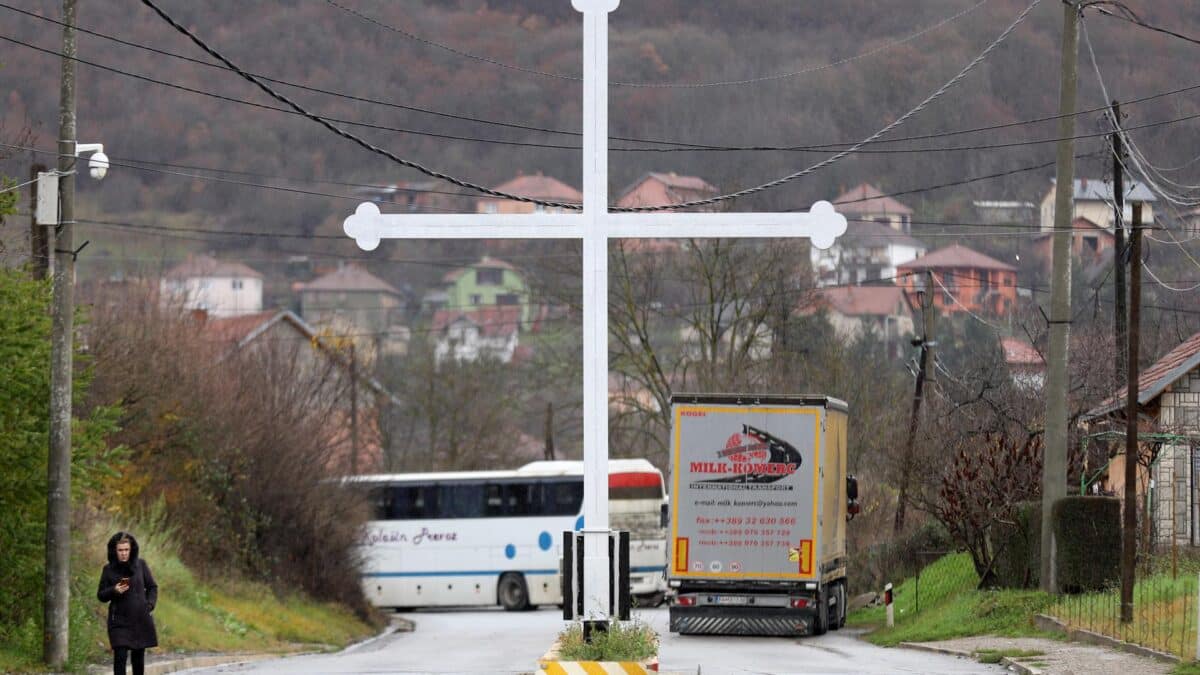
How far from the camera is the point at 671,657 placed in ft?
81.9

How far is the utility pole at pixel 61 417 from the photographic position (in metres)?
21.5

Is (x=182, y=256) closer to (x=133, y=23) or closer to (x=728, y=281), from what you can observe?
(x=133, y=23)

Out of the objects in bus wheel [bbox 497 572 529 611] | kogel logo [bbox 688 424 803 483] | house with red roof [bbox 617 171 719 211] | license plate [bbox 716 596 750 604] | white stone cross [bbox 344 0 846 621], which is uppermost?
house with red roof [bbox 617 171 719 211]

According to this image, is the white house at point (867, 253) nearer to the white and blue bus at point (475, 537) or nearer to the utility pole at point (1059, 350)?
the white and blue bus at point (475, 537)

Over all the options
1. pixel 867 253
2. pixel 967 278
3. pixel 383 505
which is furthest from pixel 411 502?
pixel 867 253

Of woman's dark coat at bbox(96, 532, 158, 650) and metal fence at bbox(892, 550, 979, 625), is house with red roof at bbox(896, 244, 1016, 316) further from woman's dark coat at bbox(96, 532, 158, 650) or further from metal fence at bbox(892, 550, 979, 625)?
woman's dark coat at bbox(96, 532, 158, 650)

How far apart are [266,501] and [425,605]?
15060mm

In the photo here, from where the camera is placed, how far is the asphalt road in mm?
22547

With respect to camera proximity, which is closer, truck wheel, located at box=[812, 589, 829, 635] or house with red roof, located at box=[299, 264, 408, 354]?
truck wheel, located at box=[812, 589, 829, 635]

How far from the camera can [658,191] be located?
2844 inches

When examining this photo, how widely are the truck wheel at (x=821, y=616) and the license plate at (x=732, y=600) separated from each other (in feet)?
4.09

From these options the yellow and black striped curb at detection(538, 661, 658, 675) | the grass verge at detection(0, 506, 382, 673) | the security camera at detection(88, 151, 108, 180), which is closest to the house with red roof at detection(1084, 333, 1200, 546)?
the grass verge at detection(0, 506, 382, 673)

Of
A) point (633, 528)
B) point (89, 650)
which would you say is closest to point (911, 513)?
point (633, 528)

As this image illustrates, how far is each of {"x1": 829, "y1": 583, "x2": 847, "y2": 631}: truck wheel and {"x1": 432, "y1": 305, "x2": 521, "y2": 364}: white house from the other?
53422 millimetres
